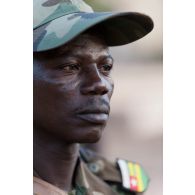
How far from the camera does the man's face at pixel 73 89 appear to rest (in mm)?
913

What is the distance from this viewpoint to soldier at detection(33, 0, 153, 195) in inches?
35.9

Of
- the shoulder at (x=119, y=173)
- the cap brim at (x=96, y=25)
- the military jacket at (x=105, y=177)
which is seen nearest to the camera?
the cap brim at (x=96, y=25)

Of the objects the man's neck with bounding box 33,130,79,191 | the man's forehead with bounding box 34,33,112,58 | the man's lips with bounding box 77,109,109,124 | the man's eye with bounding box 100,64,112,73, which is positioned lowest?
the man's neck with bounding box 33,130,79,191

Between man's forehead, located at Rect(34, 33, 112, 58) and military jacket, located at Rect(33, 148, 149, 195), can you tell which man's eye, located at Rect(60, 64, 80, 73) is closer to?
man's forehead, located at Rect(34, 33, 112, 58)

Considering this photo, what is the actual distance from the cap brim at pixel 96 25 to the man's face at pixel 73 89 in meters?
0.02

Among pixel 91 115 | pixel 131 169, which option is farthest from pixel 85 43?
pixel 131 169

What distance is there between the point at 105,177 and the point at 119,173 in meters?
0.03

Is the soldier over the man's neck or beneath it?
over

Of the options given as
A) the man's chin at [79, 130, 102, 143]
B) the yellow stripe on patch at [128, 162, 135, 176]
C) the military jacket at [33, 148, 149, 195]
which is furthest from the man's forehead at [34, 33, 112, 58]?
the yellow stripe on patch at [128, 162, 135, 176]

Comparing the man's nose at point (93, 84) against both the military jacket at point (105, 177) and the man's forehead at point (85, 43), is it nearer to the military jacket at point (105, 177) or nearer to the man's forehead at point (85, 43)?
the man's forehead at point (85, 43)

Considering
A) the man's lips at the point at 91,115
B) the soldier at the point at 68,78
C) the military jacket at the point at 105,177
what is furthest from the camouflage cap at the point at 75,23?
the military jacket at the point at 105,177
